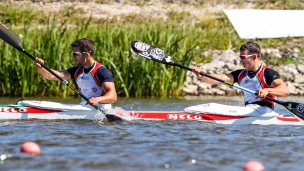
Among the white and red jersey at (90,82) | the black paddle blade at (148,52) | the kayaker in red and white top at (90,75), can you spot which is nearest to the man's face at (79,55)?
the kayaker in red and white top at (90,75)

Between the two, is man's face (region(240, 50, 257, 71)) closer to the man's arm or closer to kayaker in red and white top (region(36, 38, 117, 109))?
the man's arm

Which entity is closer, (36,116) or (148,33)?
(36,116)

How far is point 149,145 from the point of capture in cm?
1074

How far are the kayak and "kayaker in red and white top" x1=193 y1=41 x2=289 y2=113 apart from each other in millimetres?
244

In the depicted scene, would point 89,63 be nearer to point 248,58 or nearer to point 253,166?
point 248,58

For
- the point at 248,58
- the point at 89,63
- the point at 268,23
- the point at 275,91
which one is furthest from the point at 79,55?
the point at 268,23

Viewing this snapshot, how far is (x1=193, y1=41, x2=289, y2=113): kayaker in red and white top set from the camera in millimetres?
12820

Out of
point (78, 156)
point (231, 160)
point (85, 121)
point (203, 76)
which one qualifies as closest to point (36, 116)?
point (85, 121)

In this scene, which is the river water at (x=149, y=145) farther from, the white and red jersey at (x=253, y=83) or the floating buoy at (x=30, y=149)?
the white and red jersey at (x=253, y=83)

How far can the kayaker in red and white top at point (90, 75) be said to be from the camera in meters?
12.9

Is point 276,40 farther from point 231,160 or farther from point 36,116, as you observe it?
point 231,160

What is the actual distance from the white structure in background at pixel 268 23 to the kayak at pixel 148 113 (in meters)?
10.2

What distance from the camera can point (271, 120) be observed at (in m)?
13.2

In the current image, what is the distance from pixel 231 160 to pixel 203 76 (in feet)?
13.2
